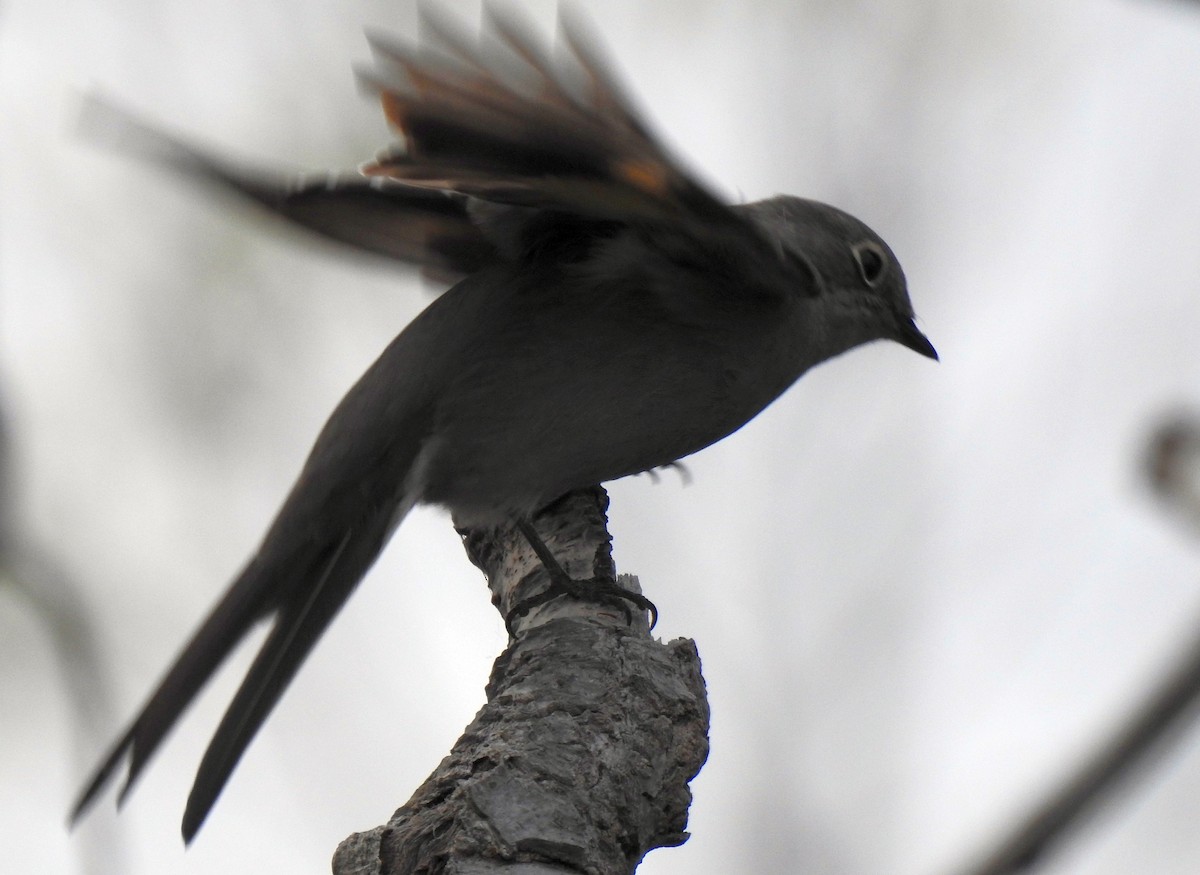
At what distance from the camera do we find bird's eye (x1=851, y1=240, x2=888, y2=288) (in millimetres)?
4789

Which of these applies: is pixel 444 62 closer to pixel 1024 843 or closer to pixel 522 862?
pixel 522 862

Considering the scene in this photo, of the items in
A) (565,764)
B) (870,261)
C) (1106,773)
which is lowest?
(1106,773)

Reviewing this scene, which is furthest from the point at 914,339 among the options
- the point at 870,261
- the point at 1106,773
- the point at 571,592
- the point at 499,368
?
the point at 1106,773

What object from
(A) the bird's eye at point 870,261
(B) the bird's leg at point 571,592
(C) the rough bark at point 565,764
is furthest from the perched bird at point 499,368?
(C) the rough bark at point 565,764

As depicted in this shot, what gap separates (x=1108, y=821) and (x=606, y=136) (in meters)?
2.57

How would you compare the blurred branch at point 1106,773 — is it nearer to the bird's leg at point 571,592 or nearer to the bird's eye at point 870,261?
the bird's leg at point 571,592

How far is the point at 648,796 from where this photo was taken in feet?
9.33

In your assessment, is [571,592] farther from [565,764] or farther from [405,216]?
[405,216]

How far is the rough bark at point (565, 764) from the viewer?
2471mm

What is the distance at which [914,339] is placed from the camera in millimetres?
5039

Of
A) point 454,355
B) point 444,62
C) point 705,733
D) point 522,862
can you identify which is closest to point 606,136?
point 444,62

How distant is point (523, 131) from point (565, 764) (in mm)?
1506

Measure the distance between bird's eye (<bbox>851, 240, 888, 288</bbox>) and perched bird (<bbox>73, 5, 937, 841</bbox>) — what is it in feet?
1.42

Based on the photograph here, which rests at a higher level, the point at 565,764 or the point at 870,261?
the point at 870,261
